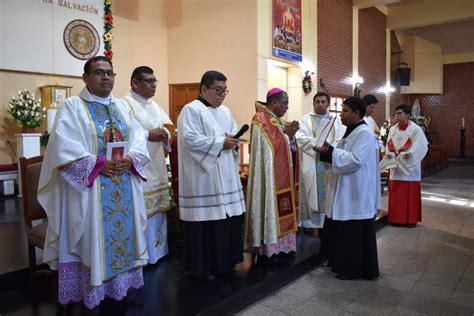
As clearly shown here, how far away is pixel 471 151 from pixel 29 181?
19.2m

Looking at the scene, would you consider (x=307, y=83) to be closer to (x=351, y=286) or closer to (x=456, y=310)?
(x=351, y=286)

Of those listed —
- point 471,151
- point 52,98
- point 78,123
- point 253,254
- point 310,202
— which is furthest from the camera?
point 471,151

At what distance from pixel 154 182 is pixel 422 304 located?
255cm

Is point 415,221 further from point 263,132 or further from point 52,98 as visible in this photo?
point 52,98

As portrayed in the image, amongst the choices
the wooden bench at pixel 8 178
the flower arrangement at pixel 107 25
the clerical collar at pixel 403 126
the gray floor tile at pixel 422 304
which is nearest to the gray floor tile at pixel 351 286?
the gray floor tile at pixel 422 304

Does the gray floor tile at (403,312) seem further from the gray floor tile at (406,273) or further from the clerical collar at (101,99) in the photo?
the clerical collar at (101,99)

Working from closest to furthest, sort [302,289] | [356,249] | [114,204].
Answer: [114,204]
[302,289]
[356,249]

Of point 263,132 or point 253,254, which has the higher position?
point 263,132

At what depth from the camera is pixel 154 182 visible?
3760mm

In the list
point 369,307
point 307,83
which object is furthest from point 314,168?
point 307,83

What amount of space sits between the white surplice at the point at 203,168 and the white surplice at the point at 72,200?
0.84 meters

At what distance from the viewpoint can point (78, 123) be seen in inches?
103

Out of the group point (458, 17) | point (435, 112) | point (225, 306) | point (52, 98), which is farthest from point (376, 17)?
point (225, 306)

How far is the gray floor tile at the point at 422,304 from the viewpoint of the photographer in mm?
3256
